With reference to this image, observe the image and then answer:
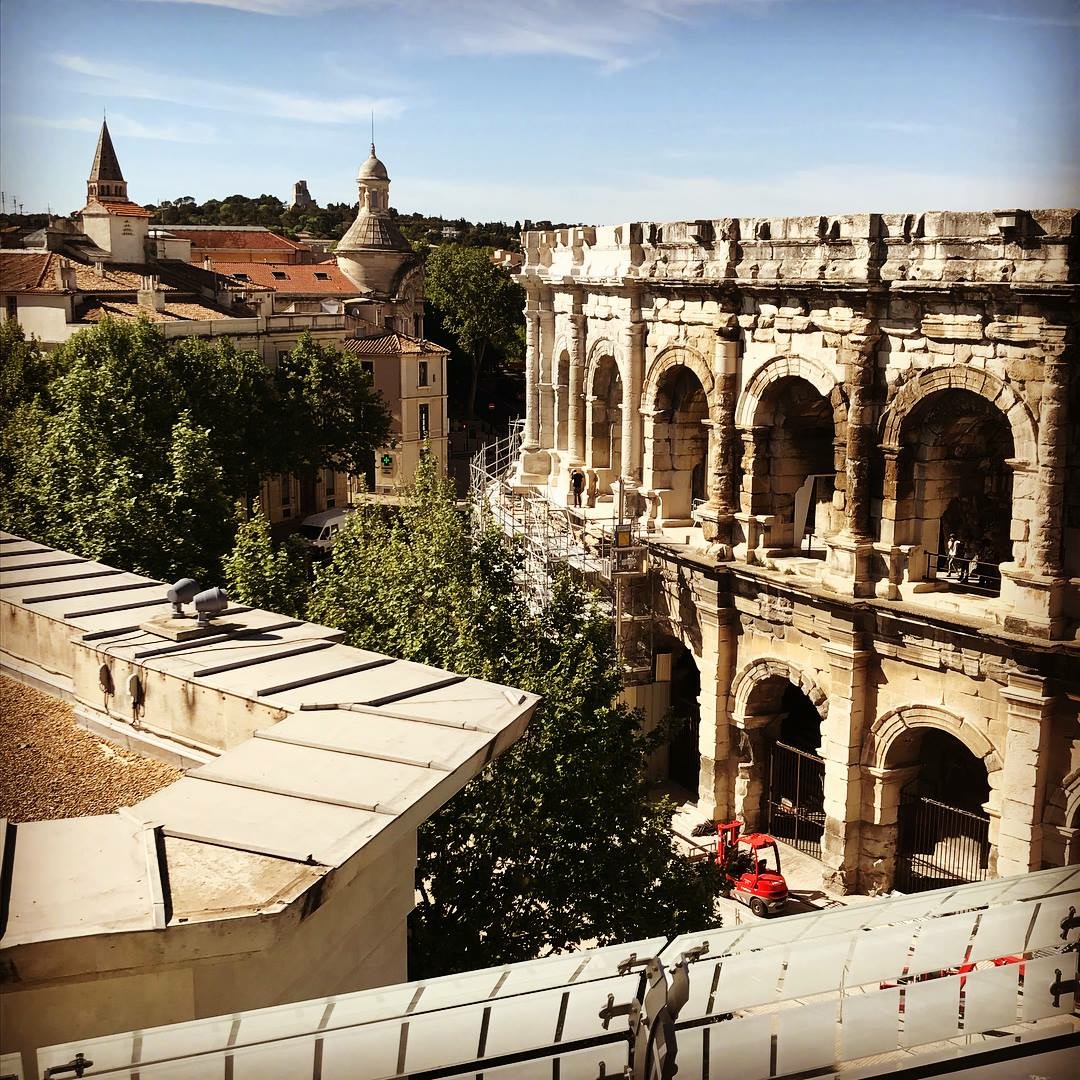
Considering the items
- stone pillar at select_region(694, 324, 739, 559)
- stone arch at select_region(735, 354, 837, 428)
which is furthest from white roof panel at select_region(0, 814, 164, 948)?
stone pillar at select_region(694, 324, 739, 559)

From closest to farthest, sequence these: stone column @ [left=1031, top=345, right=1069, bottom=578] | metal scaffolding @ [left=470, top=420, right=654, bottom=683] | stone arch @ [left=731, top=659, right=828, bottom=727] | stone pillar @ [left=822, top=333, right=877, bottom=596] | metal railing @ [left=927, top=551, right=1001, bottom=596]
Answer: stone column @ [left=1031, top=345, right=1069, bottom=578] < metal railing @ [left=927, top=551, right=1001, bottom=596] < stone pillar @ [left=822, top=333, right=877, bottom=596] < stone arch @ [left=731, top=659, right=828, bottom=727] < metal scaffolding @ [left=470, top=420, right=654, bottom=683]

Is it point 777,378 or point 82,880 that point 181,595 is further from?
point 777,378

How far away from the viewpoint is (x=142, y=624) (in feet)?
37.0

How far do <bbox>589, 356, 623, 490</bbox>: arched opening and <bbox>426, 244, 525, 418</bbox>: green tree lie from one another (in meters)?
47.6

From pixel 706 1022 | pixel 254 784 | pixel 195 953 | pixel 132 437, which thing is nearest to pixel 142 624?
pixel 254 784

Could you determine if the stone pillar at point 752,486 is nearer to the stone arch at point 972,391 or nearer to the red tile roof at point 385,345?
the stone arch at point 972,391

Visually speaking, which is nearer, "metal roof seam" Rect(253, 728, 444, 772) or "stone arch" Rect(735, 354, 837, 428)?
"metal roof seam" Rect(253, 728, 444, 772)

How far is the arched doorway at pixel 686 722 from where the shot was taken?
2761 centimetres

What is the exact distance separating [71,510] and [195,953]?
61.4ft

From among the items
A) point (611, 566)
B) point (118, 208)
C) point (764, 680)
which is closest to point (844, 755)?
point (764, 680)

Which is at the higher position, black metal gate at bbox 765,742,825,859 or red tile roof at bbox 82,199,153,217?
red tile roof at bbox 82,199,153,217

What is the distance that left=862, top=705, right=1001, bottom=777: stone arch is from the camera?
2039cm

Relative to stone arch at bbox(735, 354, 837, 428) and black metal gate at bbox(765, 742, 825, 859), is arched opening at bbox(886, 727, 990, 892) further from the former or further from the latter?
stone arch at bbox(735, 354, 837, 428)

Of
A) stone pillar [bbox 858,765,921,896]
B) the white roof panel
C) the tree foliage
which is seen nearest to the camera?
the white roof panel
